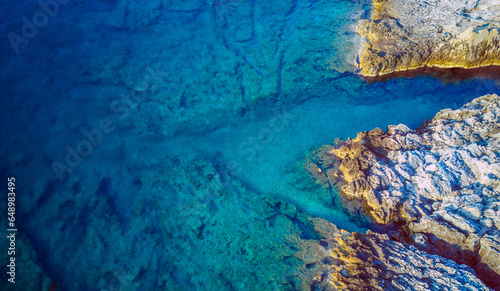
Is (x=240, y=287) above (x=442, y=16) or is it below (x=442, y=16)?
below

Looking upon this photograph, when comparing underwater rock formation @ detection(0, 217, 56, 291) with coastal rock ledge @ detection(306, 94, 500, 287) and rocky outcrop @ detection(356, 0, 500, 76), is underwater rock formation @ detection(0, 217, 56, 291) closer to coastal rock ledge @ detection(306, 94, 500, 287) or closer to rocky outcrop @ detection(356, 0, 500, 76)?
coastal rock ledge @ detection(306, 94, 500, 287)

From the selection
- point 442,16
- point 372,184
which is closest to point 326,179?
point 372,184

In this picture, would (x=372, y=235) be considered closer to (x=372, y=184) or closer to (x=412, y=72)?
(x=372, y=184)

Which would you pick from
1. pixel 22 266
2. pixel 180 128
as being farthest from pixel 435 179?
pixel 22 266

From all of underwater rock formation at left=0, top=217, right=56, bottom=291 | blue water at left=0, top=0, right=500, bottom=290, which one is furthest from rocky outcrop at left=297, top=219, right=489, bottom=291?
underwater rock formation at left=0, top=217, right=56, bottom=291

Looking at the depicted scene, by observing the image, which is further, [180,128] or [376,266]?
[180,128]

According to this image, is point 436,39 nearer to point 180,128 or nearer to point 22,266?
point 180,128
